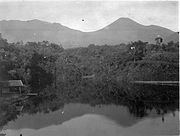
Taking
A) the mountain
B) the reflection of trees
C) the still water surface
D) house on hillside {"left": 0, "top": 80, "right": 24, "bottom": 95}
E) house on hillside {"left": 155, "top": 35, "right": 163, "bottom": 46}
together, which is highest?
the mountain

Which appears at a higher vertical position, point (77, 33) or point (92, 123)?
point (77, 33)

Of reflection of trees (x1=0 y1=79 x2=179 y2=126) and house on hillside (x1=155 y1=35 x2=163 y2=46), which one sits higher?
house on hillside (x1=155 y1=35 x2=163 y2=46)

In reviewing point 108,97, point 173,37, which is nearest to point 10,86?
point 108,97

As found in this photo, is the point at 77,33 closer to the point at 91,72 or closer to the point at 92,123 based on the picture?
the point at 91,72

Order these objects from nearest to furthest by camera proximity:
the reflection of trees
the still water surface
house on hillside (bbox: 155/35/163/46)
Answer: the still water surface → the reflection of trees → house on hillside (bbox: 155/35/163/46)

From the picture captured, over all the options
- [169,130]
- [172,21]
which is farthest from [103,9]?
[169,130]

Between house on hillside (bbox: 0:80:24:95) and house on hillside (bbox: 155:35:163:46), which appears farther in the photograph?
house on hillside (bbox: 155:35:163:46)

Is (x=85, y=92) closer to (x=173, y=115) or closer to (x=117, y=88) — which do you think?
(x=117, y=88)

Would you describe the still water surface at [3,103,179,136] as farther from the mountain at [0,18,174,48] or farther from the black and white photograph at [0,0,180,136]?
the mountain at [0,18,174,48]

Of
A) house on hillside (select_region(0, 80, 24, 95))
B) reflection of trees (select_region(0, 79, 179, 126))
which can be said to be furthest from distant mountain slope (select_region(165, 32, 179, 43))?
house on hillside (select_region(0, 80, 24, 95))
